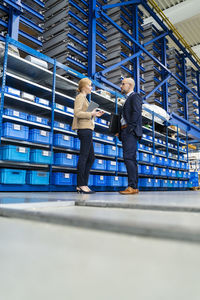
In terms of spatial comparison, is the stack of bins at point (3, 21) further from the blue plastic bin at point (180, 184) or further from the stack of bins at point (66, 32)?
the blue plastic bin at point (180, 184)

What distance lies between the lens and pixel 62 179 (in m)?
4.11

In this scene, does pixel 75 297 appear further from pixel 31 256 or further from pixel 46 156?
pixel 46 156

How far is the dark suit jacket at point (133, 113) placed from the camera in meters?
3.00

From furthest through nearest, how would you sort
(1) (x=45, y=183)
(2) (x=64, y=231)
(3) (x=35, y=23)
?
1. (3) (x=35, y=23)
2. (1) (x=45, y=183)
3. (2) (x=64, y=231)

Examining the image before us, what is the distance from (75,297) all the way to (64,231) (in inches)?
12.5

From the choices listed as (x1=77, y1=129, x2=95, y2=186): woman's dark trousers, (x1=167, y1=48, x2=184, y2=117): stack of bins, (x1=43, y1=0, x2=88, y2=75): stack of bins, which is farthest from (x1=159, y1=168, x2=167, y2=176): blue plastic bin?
(x1=77, y1=129, x2=95, y2=186): woman's dark trousers

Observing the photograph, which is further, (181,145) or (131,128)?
(181,145)

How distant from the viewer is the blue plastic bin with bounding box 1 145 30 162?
3412 mm

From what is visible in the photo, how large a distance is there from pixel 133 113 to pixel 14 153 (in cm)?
183

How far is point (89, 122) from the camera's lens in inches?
120

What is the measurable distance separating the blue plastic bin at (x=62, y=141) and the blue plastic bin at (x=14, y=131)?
595 millimetres

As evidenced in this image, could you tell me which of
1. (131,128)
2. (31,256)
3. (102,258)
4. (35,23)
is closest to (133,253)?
(102,258)

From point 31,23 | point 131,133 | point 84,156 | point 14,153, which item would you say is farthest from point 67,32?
point 84,156

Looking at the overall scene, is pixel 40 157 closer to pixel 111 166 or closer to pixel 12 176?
pixel 12 176
